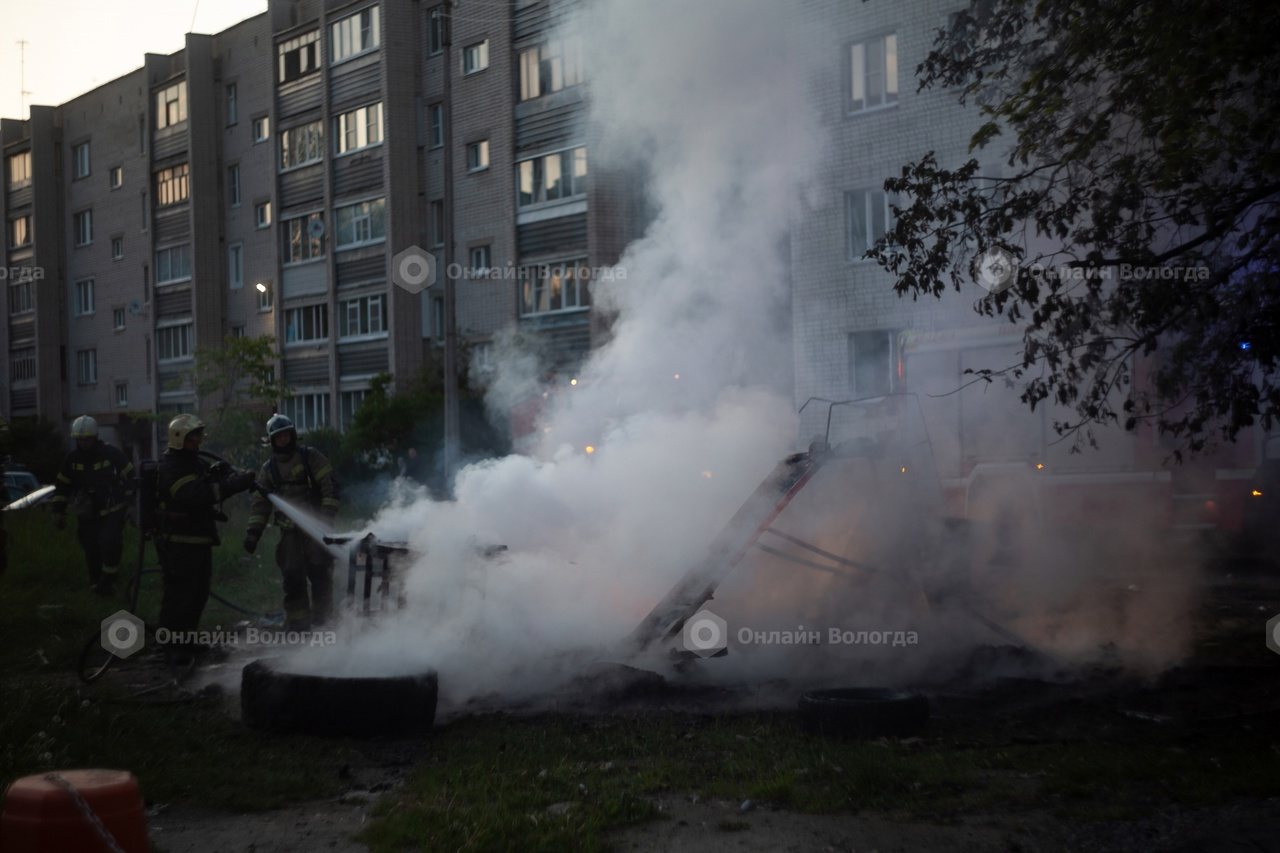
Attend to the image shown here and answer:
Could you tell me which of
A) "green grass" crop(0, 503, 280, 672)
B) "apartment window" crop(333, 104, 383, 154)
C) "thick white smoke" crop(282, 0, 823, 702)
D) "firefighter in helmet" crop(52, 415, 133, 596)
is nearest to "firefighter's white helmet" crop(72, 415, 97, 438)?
"firefighter in helmet" crop(52, 415, 133, 596)

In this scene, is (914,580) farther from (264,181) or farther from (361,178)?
(264,181)

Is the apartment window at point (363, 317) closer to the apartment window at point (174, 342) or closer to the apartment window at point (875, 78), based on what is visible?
the apartment window at point (174, 342)

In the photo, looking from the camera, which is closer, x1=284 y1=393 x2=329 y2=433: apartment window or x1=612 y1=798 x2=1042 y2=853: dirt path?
x1=612 y1=798 x2=1042 y2=853: dirt path

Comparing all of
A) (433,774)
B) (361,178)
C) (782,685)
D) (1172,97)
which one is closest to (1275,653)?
(782,685)

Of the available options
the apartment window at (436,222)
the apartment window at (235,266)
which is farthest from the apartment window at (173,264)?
the apartment window at (436,222)

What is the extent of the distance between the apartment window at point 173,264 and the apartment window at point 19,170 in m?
12.3

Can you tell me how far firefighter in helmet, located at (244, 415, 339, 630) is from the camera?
9797mm

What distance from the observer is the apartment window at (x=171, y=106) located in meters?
41.1

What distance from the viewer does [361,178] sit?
3347 cm

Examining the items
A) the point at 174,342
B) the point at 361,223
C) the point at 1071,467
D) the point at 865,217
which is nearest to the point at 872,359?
the point at 865,217

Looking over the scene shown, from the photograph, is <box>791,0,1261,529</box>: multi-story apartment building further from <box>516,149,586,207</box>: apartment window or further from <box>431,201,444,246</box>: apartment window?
<box>431,201,444,246</box>: apartment window

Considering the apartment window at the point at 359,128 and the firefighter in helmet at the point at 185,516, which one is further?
the apartment window at the point at 359,128

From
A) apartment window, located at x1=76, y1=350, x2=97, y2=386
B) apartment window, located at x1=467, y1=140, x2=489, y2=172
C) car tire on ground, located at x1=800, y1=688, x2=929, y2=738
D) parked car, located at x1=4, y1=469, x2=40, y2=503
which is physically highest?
apartment window, located at x1=467, y1=140, x2=489, y2=172

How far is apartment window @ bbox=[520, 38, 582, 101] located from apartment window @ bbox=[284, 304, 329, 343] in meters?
10.7
